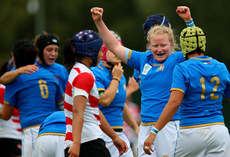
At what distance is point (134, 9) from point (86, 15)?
4053mm

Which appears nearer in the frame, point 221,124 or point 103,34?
point 221,124

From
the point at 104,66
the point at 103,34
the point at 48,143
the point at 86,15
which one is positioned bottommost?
the point at 86,15

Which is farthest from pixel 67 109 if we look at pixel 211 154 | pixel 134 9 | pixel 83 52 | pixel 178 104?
pixel 134 9

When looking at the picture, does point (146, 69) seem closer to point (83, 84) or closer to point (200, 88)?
point (200, 88)

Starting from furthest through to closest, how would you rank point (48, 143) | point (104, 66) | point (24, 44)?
point (24, 44) < point (104, 66) < point (48, 143)

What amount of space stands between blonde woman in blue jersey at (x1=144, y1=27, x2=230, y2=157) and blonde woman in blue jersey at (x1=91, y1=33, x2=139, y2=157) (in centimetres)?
136

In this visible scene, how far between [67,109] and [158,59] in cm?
147

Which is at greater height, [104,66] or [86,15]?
[104,66]

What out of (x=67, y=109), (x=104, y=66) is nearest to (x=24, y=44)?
(x=104, y=66)

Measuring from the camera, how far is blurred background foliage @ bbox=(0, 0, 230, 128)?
119 feet

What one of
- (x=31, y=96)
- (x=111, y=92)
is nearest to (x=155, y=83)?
(x=111, y=92)

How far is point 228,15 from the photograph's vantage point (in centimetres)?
3550

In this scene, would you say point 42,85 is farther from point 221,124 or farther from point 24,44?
point 221,124

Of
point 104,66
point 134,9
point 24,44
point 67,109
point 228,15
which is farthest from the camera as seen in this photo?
point 134,9
